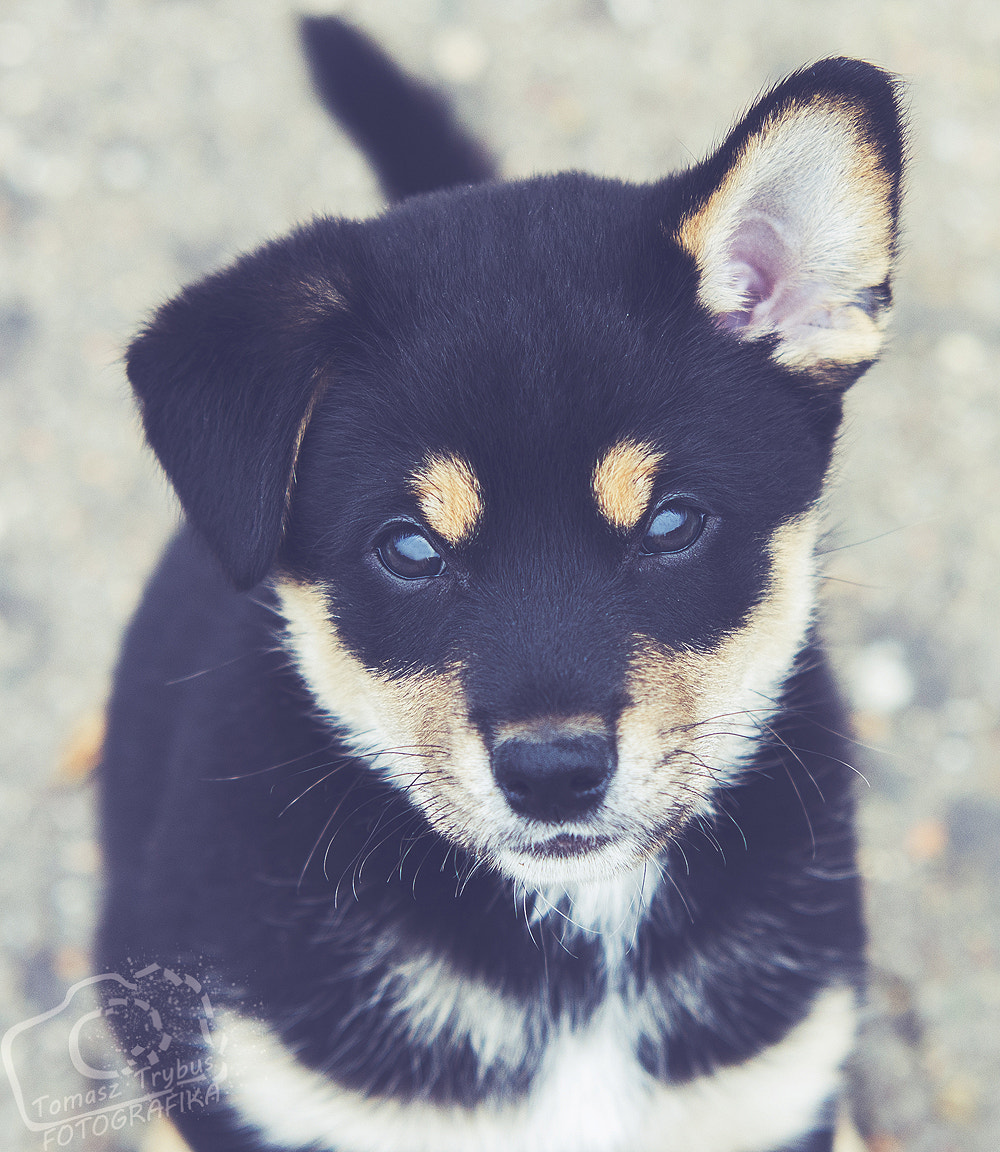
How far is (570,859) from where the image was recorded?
2332 mm

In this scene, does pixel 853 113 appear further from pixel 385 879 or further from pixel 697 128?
pixel 697 128

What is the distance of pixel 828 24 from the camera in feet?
18.1

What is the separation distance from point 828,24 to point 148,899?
4950 millimetres

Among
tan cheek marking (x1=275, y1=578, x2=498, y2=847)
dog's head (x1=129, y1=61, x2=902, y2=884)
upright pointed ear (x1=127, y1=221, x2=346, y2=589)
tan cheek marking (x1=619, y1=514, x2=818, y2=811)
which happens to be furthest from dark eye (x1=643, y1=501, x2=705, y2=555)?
upright pointed ear (x1=127, y1=221, x2=346, y2=589)

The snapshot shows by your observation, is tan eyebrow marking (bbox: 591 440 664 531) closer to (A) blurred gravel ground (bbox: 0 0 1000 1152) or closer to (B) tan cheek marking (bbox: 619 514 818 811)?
(B) tan cheek marking (bbox: 619 514 818 811)

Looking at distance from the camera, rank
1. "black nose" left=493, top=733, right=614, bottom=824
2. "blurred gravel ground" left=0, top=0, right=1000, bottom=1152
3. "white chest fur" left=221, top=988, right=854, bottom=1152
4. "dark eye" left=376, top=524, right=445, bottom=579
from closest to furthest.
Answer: "black nose" left=493, top=733, right=614, bottom=824 < "dark eye" left=376, top=524, right=445, bottom=579 < "white chest fur" left=221, top=988, right=854, bottom=1152 < "blurred gravel ground" left=0, top=0, right=1000, bottom=1152

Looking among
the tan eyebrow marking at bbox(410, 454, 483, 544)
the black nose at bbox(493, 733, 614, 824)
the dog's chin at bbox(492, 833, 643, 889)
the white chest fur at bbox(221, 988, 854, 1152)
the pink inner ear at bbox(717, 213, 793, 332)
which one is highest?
the pink inner ear at bbox(717, 213, 793, 332)

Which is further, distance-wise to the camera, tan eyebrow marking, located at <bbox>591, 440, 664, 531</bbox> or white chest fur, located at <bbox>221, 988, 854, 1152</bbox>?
white chest fur, located at <bbox>221, 988, 854, 1152</bbox>

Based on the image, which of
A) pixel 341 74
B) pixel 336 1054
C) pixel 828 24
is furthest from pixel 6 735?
pixel 828 24

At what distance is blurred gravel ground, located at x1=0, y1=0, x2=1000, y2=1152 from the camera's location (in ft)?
13.1

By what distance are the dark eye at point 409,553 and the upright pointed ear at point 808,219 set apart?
0.76 meters

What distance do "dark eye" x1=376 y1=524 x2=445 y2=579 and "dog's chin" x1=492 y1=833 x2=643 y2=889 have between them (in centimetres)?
58

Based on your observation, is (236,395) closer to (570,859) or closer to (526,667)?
(526,667)

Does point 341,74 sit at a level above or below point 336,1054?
above
